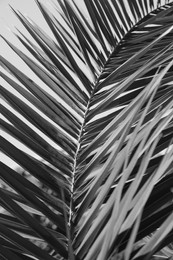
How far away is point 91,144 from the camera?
601 mm

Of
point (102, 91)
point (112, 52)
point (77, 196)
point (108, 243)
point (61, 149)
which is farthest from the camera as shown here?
point (112, 52)

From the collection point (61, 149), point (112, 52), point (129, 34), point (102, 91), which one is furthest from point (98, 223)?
point (129, 34)

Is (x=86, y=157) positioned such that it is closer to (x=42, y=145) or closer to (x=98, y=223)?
(x=42, y=145)

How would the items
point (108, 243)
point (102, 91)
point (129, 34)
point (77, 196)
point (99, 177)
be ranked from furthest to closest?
1. point (129, 34)
2. point (102, 91)
3. point (77, 196)
4. point (99, 177)
5. point (108, 243)

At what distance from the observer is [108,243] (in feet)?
0.89

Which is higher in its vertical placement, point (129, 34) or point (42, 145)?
point (42, 145)

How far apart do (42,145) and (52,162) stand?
0.10 ft

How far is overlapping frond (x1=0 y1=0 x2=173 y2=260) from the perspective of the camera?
0.33 metres

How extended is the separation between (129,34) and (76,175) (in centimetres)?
55

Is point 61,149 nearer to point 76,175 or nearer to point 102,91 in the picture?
point 76,175

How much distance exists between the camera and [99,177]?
0.42 meters

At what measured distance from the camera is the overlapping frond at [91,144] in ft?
1.07

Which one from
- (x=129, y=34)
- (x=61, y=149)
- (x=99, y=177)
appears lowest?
(x=129, y=34)

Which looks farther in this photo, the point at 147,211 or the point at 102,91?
the point at 102,91
